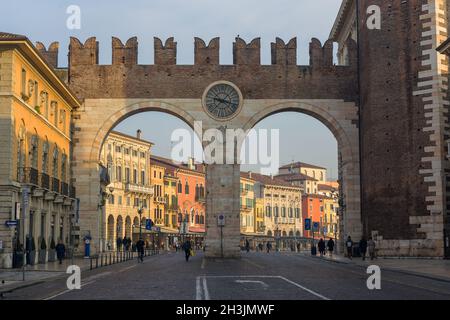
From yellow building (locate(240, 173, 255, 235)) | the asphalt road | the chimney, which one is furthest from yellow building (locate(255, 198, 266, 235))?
the asphalt road

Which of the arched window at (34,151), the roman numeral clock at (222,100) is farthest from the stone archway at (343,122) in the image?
the arched window at (34,151)

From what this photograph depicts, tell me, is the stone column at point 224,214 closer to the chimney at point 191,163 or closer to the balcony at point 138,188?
the balcony at point 138,188

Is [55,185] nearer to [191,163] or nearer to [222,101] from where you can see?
[222,101]

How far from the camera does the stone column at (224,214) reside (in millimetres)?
46781

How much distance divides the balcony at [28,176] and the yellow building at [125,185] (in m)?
52.3

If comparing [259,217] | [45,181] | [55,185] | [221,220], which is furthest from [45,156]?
[259,217]

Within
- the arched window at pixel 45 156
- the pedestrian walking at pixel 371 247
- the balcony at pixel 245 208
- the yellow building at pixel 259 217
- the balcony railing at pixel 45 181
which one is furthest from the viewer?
the yellow building at pixel 259 217

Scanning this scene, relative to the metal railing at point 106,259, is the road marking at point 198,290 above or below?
above

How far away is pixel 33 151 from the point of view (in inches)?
1580

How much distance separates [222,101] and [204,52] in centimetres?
340

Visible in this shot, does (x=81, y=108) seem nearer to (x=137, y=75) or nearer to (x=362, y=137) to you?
(x=137, y=75)

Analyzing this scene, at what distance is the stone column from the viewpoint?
1842 inches

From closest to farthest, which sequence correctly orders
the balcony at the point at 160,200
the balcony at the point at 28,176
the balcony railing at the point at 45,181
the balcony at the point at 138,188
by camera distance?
the balcony at the point at 28,176 → the balcony railing at the point at 45,181 → the balcony at the point at 138,188 → the balcony at the point at 160,200

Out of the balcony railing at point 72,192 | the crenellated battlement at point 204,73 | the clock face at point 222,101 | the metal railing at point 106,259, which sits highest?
the crenellated battlement at point 204,73
